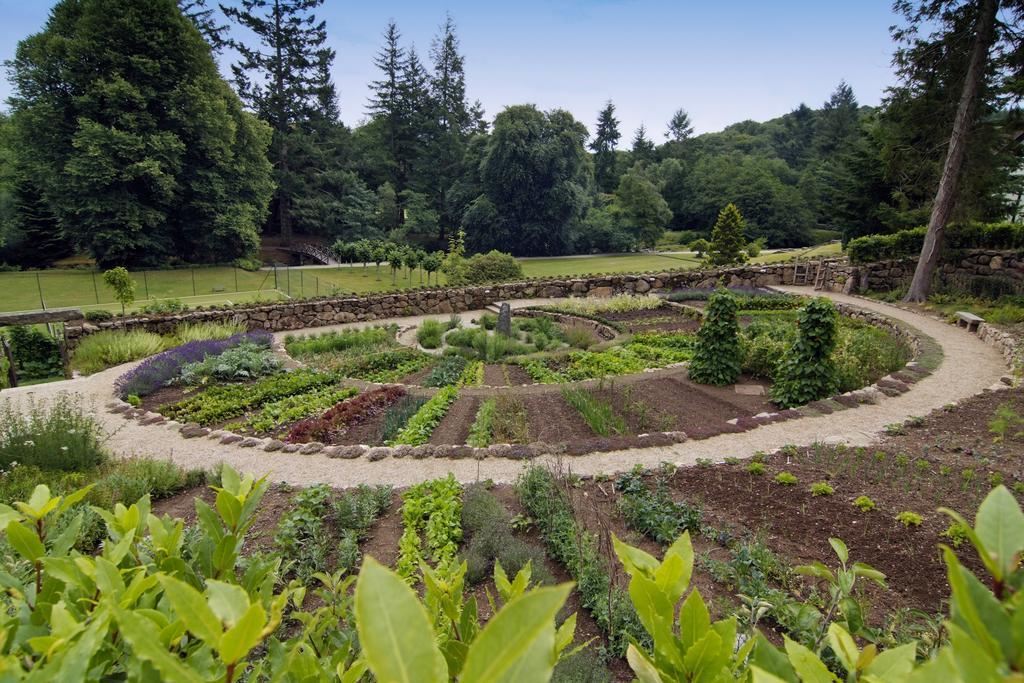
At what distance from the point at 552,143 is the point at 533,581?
3825cm

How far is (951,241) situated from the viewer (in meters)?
15.9

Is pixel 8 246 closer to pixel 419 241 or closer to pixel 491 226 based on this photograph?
pixel 419 241

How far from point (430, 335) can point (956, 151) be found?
13.9 m

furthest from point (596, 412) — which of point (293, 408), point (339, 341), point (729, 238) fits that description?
point (729, 238)

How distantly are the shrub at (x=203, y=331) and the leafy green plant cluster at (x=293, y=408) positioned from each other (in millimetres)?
5003

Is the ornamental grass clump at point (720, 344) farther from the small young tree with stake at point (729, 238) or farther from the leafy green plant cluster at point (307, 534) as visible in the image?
the small young tree with stake at point (729, 238)

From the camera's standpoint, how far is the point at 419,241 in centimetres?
4228

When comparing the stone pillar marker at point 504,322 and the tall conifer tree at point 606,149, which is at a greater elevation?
the tall conifer tree at point 606,149

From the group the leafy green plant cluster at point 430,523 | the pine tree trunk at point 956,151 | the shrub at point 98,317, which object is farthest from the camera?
the shrub at point 98,317

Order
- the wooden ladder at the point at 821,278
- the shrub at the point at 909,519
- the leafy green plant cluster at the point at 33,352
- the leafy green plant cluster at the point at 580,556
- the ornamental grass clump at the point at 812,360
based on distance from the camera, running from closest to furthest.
→ 1. the leafy green plant cluster at the point at 580,556
2. the shrub at the point at 909,519
3. the ornamental grass clump at the point at 812,360
4. the leafy green plant cluster at the point at 33,352
5. the wooden ladder at the point at 821,278

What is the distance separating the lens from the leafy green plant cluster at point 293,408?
7.64m

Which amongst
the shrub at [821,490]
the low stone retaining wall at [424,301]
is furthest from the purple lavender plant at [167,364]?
the shrub at [821,490]

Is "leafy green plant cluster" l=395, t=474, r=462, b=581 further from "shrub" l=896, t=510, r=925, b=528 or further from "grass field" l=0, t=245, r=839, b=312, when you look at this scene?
"grass field" l=0, t=245, r=839, b=312

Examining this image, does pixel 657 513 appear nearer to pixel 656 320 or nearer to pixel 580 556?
pixel 580 556
